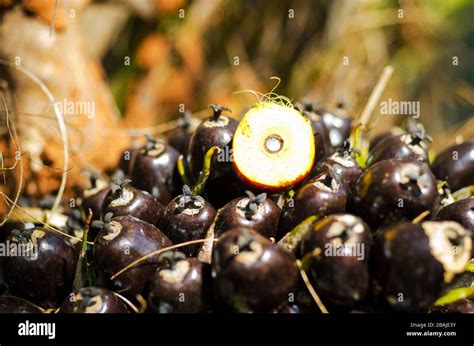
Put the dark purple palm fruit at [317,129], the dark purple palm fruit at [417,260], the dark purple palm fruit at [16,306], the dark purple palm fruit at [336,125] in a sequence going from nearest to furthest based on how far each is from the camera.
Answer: the dark purple palm fruit at [417,260] → the dark purple palm fruit at [16,306] → the dark purple palm fruit at [317,129] → the dark purple palm fruit at [336,125]

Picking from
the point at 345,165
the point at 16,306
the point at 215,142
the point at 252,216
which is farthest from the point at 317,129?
the point at 16,306

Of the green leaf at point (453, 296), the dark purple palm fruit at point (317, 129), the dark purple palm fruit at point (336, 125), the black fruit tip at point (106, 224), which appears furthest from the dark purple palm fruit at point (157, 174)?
the green leaf at point (453, 296)

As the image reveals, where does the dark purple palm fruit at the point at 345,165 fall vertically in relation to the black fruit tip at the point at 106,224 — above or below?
above

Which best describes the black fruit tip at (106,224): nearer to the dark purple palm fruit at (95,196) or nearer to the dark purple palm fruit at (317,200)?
the dark purple palm fruit at (95,196)

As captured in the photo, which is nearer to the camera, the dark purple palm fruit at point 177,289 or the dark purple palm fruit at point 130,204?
the dark purple palm fruit at point 177,289

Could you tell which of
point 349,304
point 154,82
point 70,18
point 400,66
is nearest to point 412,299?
point 349,304

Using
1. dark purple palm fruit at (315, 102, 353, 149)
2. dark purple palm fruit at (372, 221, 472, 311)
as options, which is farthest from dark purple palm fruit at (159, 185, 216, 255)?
dark purple palm fruit at (315, 102, 353, 149)

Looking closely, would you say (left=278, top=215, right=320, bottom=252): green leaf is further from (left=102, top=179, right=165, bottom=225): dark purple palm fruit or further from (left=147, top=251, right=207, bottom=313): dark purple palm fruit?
(left=102, top=179, right=165, bottom=225): dark purple palm fruit
